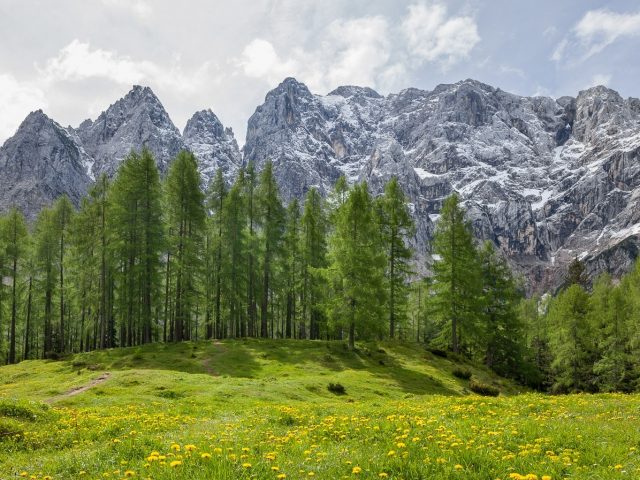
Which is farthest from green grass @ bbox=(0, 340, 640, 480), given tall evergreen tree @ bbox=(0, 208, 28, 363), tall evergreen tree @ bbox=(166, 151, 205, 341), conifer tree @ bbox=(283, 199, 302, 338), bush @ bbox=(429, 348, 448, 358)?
tall evergreen tree @ bbox=(0, 208, 28, 363)

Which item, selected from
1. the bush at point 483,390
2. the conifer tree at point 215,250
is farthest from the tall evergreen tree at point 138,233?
the bush at point 483,390

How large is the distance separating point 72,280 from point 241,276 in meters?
21.5

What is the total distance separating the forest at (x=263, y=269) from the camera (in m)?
42.9

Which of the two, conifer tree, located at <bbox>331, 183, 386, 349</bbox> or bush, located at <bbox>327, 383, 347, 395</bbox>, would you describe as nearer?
bush, located at <bbox>327, 383, 347, 395</bbox>

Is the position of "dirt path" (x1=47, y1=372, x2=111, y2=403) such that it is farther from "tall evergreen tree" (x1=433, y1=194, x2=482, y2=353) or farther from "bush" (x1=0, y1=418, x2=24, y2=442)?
"tall evergreen tree" (x1=433, y1=194, x2=482, y2=353)

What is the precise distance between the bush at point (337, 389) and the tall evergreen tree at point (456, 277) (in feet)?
72.7

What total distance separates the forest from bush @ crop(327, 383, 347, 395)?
11.3m

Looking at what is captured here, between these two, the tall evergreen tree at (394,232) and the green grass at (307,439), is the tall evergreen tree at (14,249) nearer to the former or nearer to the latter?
the green grass at (307,439)

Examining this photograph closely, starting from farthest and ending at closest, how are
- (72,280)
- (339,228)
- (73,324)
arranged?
1. (73,324)
2. (72,280)
3. (339,228)

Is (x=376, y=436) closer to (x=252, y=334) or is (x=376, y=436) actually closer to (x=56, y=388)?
(x=56, y=388)

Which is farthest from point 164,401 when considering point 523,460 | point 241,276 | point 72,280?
point 72,280

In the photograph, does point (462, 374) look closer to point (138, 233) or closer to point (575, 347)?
point (575, 347)

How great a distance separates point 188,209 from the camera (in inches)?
1852

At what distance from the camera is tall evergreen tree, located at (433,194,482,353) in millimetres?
45688
